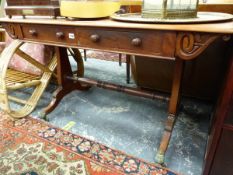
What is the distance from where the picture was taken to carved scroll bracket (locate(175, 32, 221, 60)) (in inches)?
28.2

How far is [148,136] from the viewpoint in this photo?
1272 mm

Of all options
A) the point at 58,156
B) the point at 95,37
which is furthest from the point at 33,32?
the point at 58,156

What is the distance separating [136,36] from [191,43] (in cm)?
24

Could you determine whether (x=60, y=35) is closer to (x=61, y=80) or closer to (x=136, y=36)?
(x=136, y=36)

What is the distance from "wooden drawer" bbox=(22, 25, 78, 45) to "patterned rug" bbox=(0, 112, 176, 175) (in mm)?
640

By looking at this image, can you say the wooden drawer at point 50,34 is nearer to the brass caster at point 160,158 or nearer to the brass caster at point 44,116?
the brass caster at point 44,116

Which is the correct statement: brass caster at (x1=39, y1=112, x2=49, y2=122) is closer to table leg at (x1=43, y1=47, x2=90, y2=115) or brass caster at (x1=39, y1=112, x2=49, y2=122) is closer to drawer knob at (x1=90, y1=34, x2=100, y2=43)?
table leg at (x1=43, y1=47, x2=90, y2=115)

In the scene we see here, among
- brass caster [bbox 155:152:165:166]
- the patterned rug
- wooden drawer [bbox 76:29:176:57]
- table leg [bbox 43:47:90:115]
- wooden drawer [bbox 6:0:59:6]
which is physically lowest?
the patterned rug

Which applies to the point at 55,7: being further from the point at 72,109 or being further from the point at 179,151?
the point at 179,151

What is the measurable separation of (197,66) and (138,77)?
55 centimetres

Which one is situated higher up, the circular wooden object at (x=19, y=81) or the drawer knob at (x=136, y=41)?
the drawer knob at (x=136, y=41)

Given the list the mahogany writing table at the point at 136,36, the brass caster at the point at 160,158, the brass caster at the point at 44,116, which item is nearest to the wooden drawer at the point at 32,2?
the mahogany writing table at the point at 136,36

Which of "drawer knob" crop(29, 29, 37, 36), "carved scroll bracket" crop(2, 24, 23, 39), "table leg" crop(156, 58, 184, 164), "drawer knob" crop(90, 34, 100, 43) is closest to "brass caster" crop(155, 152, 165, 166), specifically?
"table leg" crop(156, 58, 184, 164)

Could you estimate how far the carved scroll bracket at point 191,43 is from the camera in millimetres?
717
